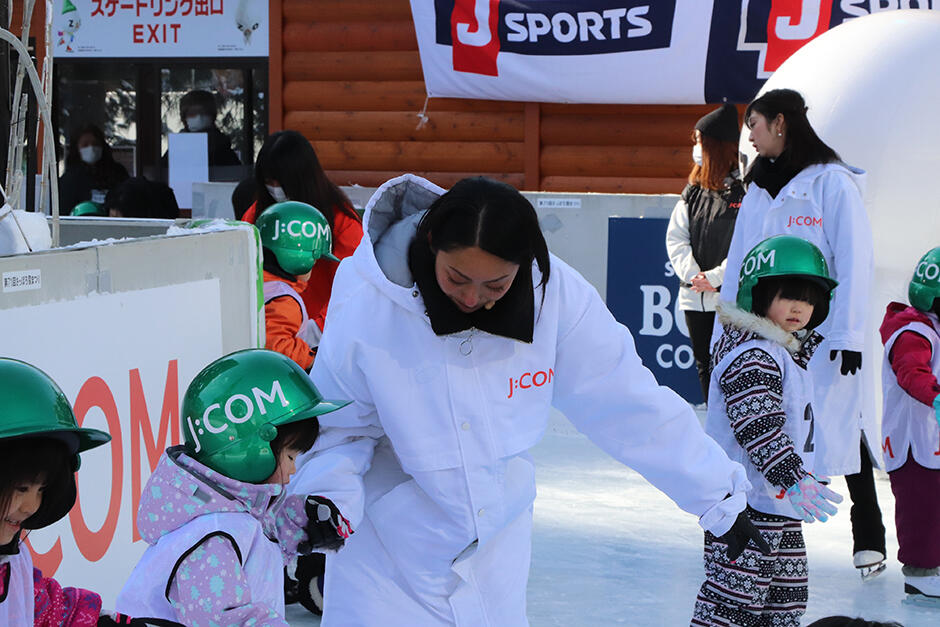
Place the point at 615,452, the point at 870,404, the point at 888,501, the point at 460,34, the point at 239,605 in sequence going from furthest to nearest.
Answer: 1. the point at 460,34
2. the point at 888,501
3. the point at 870,404
4. the point at 615,452
5. the point at 239,605

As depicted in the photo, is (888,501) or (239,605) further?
(888,501)

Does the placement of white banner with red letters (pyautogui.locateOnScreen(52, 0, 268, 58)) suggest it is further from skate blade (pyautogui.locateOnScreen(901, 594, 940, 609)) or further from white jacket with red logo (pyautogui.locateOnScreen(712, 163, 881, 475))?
skate blade (pyautogui.locateOnScreen(901, 594, 940, 609))

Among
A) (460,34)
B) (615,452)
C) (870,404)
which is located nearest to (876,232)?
(870,404)

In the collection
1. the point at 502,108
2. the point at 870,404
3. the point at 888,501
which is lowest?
the point at 888,501

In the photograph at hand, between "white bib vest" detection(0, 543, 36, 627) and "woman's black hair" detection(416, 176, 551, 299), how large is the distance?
84cm

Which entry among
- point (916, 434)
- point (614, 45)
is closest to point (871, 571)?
point (916, 434)

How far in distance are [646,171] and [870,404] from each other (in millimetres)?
5545

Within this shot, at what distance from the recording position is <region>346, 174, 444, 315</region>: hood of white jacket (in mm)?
2206

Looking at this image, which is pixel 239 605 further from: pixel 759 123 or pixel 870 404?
pixel 870 404

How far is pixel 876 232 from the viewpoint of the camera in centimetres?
551

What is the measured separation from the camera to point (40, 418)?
1.77 meters

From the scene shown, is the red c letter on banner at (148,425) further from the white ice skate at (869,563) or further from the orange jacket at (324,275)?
the white ice skate at (869,563)

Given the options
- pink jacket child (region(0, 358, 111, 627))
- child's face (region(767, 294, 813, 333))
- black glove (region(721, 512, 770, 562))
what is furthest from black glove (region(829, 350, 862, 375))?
pink jacket child (region(0, 358, 111, 627))

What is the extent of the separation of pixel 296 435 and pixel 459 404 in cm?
30
